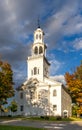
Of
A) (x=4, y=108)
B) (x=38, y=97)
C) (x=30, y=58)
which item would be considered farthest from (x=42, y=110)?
(x=4, y=108)

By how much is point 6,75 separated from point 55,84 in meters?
17.5

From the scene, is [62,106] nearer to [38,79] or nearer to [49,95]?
[49,95]

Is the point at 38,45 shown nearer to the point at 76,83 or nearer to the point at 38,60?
the point at 38,60

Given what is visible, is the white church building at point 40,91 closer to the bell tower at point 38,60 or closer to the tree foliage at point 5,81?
the bell tower at point 38,60

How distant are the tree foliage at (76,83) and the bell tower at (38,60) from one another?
605 cm

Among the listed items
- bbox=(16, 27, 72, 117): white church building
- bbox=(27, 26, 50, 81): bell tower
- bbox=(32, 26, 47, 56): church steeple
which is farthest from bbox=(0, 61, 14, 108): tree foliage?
bbox=(32, 26, 47, 56): church steeple

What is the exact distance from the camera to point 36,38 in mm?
65312

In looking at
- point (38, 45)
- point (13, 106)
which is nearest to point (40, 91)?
point (13, 106)

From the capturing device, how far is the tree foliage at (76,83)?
54500mm

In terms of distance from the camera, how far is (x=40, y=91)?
192 feet

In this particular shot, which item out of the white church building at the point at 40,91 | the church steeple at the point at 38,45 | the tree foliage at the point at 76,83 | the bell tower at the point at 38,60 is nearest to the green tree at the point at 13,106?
the white church building at the point at 40,91

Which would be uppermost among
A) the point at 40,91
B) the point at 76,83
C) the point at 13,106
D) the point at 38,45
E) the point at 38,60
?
the point at 38,45

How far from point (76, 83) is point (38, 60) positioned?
11562 millimetres

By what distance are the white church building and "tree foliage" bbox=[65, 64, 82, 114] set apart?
84.4 inches
